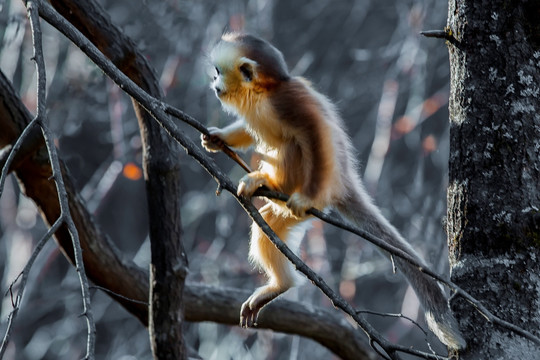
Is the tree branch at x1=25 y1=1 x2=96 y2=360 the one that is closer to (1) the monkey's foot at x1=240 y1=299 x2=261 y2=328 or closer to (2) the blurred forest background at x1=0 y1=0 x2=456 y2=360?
(1) the monkey's foot at x1=240 y1=299 x2=261 y2=328

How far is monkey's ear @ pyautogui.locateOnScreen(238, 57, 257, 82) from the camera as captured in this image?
3.09 meters

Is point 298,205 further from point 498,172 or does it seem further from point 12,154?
point 12,154

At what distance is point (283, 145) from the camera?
3.11 m

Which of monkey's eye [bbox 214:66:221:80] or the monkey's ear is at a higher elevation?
monkey's eye [bbox 214:66:221:80]

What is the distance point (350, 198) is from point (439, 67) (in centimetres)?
574

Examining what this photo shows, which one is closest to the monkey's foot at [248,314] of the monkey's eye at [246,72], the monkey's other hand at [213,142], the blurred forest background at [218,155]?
the monkey's other hand at [213,142]

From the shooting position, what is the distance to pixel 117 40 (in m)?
3.63

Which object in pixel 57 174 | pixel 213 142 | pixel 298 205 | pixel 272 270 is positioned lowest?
pixel 272 270

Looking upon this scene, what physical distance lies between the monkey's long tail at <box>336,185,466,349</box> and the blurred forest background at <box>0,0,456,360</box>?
8.51ft

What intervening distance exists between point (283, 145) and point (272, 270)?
0.56 metres

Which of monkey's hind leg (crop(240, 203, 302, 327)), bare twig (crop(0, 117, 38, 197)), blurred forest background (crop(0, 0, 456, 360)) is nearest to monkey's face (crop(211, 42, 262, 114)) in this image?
monkey's hind leg (crop(240, 203, 302, 327))

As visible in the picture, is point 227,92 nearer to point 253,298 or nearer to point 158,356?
point 253,298

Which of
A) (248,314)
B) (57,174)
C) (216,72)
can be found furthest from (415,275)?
(57,174)

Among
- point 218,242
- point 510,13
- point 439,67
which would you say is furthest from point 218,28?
point 510,13
